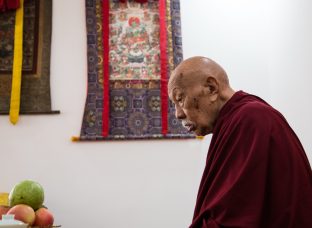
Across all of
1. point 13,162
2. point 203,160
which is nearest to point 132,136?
point 203,160

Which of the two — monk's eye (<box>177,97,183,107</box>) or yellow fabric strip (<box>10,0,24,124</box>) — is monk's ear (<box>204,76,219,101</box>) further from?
yellow fabric strip (<box>10,0,24,124</box>)

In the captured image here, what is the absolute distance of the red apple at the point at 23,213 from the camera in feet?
8.17

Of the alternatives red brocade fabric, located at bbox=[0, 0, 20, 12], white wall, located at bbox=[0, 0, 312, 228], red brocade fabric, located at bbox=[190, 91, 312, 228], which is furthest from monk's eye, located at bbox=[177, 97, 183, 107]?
red brocade fabric, located at bbox=[0, 0, 20, 12]

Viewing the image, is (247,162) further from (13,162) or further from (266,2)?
(266,2)

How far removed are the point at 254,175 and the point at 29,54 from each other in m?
2.75

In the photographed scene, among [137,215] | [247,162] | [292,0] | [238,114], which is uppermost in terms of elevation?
[292,0]

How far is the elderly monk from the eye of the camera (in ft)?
4.36

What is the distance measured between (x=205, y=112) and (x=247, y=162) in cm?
35

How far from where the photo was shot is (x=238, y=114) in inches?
57.8

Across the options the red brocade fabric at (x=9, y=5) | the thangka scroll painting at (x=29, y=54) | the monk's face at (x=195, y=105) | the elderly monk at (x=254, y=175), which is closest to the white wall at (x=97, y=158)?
the thangka scroll painting at (x=29, y=54)

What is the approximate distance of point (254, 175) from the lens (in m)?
1.35

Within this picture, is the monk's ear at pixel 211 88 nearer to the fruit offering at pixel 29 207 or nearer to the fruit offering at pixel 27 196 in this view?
the fruit offering at pixel 29 207

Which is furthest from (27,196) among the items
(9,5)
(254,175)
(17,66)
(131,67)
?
(254,175)

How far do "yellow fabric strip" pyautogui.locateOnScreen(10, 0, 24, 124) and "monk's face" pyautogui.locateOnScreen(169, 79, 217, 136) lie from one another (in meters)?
2.15
